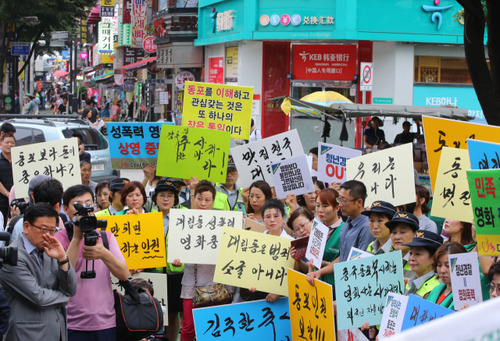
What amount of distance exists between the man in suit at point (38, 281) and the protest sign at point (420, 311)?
2.02m

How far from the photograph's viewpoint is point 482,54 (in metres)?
9.15

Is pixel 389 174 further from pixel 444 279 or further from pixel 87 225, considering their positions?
pixel 87 225

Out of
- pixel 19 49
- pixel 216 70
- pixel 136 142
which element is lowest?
pixel 136 142

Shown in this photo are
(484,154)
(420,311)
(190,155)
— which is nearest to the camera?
(420,311)

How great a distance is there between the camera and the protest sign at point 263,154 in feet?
29.2

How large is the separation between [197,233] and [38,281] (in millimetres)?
2314

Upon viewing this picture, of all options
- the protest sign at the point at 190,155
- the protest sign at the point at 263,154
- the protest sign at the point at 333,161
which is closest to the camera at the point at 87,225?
the protest sign at the point at 190,155

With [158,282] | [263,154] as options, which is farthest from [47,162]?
[263,154]

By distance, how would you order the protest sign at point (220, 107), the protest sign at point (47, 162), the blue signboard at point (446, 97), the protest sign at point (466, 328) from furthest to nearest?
the blue signboard at point (446, 97), the protest sign at point (220, 107), the protest sign at point (47, 162), the protest sign at point (466, 328)

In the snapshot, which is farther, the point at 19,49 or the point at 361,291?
the point at 19,49

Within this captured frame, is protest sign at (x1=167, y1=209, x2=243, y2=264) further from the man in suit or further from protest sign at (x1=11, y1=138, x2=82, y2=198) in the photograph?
the man in suit

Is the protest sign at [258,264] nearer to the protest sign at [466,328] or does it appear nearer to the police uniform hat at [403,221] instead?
the police uniform hat at [403,221]

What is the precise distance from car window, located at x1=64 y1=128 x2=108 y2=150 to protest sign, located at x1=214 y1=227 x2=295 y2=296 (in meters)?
9.16

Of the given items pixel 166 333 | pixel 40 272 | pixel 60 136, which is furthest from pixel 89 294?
pixel 60 136
